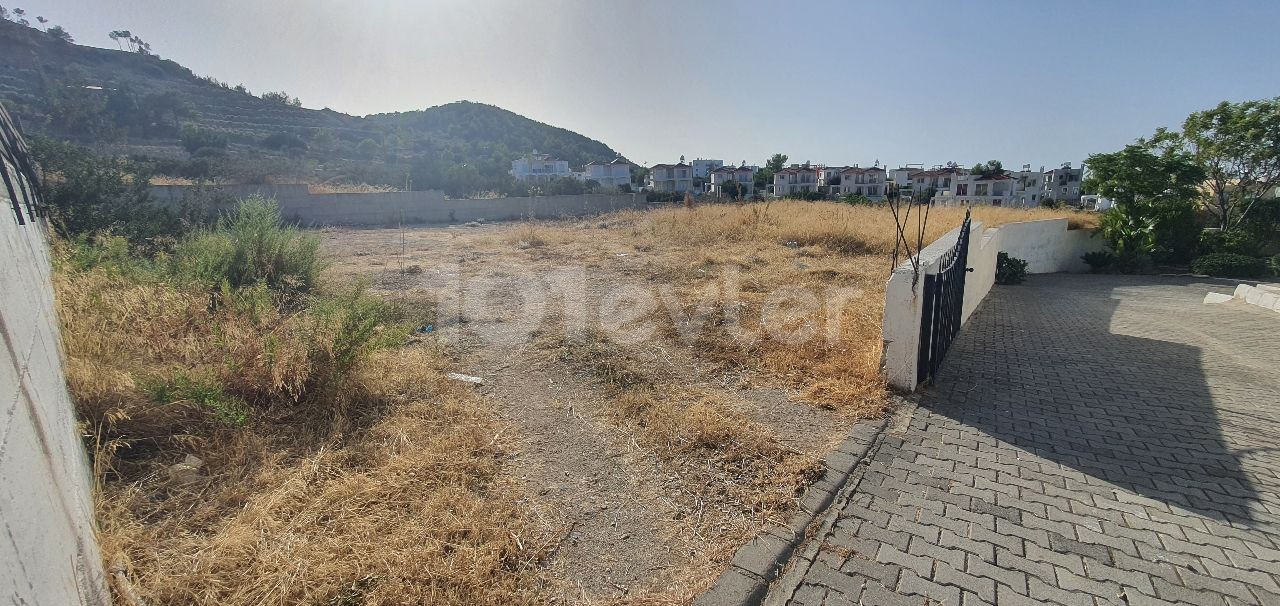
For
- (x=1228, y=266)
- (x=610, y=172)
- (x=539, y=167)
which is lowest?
(x=1228, y=266)

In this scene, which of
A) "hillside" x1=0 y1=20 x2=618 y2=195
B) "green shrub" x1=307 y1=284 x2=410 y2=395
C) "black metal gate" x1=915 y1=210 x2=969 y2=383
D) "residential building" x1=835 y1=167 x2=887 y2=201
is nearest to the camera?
"green shrub" x1=307 y1=284 x2=410 y2=395

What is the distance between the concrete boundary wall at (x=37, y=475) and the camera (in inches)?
44.9

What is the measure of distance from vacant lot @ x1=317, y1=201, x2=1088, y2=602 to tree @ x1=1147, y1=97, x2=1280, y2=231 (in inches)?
575

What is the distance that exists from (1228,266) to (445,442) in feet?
60.8

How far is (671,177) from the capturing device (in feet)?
261

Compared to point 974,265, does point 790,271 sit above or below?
below

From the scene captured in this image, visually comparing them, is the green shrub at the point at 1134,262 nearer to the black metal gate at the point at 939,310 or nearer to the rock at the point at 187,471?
the black metal gate at the point at 939,310

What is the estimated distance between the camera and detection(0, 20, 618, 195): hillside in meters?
33.0

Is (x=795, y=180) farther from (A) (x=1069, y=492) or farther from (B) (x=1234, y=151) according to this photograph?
(A) (x=1069, y=492)

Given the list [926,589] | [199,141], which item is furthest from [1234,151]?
[199,141]

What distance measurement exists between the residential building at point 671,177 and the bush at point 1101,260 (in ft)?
217

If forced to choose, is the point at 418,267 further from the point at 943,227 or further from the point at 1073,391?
the point at 943,227

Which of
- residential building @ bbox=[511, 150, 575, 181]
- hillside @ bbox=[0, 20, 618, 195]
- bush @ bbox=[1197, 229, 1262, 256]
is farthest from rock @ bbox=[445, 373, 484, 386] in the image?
residential building @ bbox=[511, 150, 575, 181]

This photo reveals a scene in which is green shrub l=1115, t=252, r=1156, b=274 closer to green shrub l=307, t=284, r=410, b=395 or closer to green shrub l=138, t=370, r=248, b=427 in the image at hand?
green shrub l=307, t=284, r=410, b=395
